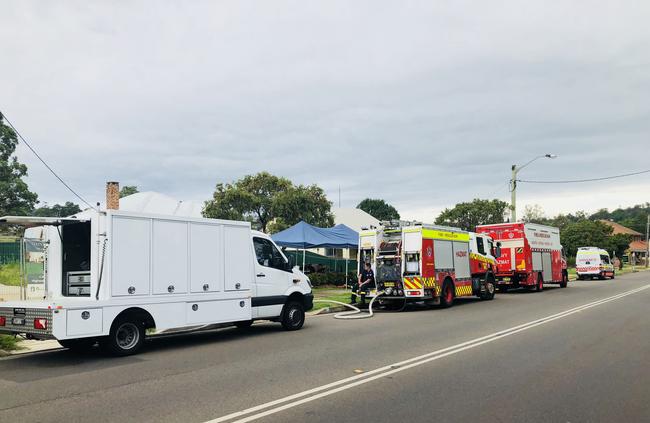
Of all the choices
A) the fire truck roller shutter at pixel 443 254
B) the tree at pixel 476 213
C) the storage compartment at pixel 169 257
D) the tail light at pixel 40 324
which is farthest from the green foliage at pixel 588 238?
the tail light at pixel 40 324

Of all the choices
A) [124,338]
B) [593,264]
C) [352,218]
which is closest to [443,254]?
[124,338]

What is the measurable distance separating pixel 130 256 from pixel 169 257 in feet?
2.83

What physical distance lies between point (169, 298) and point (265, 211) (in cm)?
3350

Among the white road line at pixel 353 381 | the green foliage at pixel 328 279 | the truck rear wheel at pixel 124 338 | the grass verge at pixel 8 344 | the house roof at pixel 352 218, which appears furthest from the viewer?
the house roof at pixel 352 218

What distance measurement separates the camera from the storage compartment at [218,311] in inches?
428

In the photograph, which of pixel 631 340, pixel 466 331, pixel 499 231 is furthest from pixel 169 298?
pixel 499 231

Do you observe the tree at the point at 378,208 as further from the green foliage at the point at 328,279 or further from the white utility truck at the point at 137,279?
the white utility truck at the point at 137,279

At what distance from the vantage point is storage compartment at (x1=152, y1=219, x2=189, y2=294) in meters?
10.4

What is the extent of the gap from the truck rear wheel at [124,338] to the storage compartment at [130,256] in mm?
532

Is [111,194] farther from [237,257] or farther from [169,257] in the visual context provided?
[169,257]

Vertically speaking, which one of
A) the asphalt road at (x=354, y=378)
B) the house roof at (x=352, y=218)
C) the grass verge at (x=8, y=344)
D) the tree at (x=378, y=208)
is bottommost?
the asphalt road at (x=354, y=378)

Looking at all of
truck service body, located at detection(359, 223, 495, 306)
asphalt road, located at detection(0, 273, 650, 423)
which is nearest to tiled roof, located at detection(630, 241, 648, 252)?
truck service body, located at detection(359, 223, 495, 306)

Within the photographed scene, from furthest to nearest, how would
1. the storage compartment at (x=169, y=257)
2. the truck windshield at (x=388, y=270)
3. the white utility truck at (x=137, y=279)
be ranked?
the truck windshield at (x=388, y=270), the storage compartment at (x=169, y=257), the white utility truck at (x=137, y=279)

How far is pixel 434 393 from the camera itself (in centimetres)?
666
